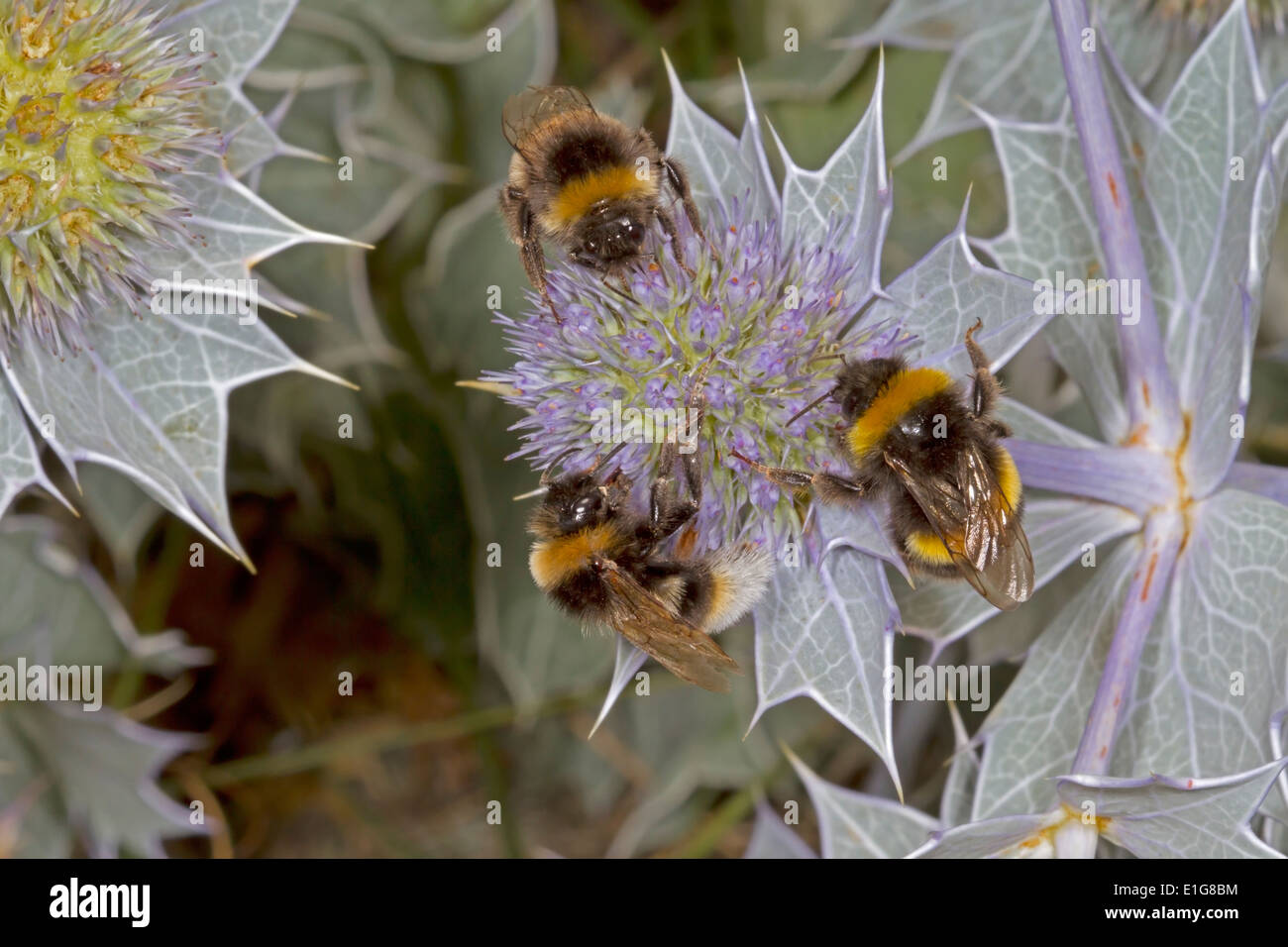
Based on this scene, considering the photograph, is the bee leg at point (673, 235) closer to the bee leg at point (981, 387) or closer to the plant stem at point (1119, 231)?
the bee leg at point (981, 387)

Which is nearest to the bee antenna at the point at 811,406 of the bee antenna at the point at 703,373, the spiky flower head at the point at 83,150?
the bee antenna at the point at 703,373

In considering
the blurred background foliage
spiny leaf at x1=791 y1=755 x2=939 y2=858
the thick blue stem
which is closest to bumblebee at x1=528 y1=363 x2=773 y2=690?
the thick blue stem

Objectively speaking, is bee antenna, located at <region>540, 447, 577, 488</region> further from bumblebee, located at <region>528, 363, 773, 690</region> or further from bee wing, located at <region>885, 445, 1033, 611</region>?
bee wing, located at <region>885, 445, 1033, 611</region>

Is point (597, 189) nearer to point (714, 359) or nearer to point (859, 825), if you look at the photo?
point (714, 359)
